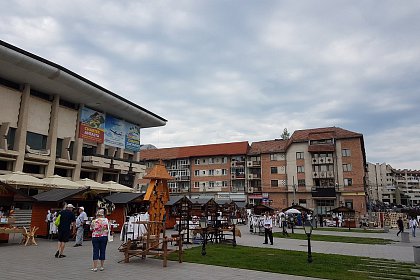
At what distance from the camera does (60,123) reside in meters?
38.9

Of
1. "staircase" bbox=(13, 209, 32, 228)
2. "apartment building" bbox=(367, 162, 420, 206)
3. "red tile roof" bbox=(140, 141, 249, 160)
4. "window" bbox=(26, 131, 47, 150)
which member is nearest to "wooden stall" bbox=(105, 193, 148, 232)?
"staircase" bbox=(13, 209, 32, 228)

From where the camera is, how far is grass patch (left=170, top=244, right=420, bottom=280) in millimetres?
9883

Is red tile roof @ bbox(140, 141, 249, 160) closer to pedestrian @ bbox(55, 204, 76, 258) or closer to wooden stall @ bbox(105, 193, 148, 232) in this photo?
wooden stall @ bbox(105, 193, 148, 232)

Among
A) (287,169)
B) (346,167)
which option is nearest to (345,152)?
(346,167)

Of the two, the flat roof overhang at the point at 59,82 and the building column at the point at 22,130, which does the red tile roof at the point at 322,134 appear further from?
the building column at the point at 22,130

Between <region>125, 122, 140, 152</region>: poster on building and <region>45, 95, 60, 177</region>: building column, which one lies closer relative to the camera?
<region>45, 95, 60, 177</region>: building column

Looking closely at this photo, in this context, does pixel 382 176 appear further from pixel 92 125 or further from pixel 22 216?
pixel 22 216

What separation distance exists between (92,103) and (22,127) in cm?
1035

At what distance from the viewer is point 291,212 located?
33688 mm

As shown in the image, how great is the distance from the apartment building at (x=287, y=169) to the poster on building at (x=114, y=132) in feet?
76.5

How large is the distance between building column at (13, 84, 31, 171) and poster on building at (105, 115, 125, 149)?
41.0 ft

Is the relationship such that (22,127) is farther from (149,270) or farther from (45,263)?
(149,270)

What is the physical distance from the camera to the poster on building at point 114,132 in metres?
46.1

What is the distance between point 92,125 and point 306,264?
37.5 meters
